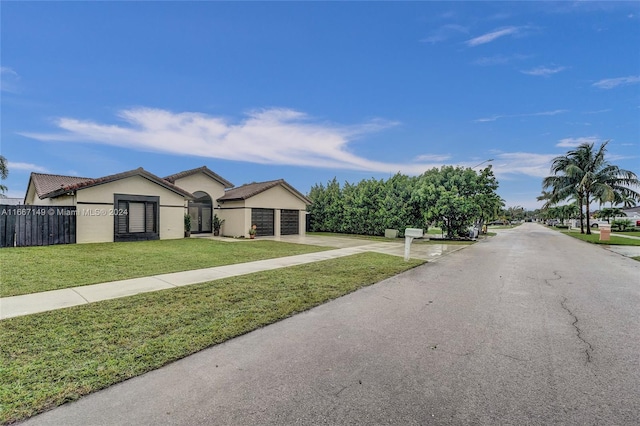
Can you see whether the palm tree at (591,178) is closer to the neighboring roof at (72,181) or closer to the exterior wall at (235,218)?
the exterior wall at (235,218)

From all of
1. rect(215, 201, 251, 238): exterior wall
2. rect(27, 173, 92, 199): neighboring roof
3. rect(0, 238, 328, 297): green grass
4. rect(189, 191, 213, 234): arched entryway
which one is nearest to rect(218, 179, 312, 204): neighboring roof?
rect(215, 201, 251, 238): exterior wall

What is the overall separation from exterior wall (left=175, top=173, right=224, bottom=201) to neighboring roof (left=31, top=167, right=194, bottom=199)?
2.93 m

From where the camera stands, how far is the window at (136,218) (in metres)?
16.1

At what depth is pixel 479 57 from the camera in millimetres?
15234

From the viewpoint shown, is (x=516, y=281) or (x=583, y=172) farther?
(x=583, y=172)

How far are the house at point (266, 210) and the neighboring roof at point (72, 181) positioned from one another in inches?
139

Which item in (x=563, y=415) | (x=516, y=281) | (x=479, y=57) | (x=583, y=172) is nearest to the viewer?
(x=563, y=415)

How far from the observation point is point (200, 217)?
900 inches

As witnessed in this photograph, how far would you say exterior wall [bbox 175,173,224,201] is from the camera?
21.7m

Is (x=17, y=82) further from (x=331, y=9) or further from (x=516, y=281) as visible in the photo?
(x=516, y=281)

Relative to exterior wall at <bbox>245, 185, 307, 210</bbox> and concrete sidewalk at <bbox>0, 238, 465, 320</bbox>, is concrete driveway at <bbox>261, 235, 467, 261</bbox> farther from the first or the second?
concrete sidewalk at <bbox>0, 238, 465, 320</bbox>

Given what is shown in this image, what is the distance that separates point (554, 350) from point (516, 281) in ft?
15.8

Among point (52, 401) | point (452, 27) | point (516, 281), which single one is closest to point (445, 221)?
point (452, 27)

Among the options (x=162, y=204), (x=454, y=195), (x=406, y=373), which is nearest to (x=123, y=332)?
(x=406, y=373)
